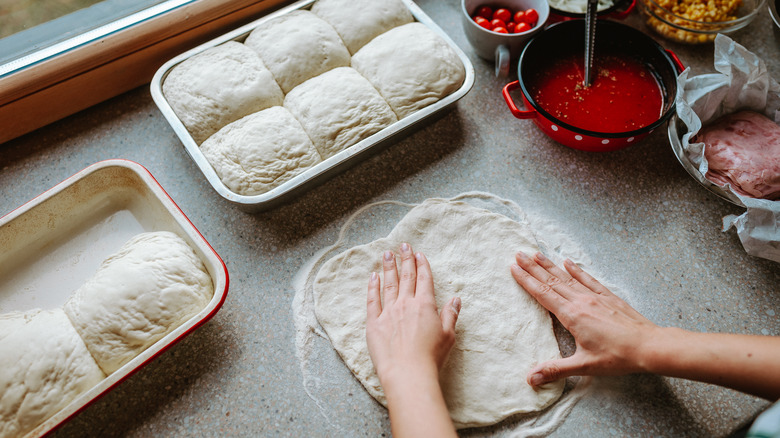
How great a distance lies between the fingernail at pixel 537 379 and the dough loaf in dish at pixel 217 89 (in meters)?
0.89

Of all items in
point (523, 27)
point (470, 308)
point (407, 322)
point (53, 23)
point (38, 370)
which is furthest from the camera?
point (523, 27)

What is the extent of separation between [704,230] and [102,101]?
5.46 feet

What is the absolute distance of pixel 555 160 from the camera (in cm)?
129

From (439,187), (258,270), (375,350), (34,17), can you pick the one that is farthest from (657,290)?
(34,17)

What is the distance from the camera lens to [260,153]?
1.08m

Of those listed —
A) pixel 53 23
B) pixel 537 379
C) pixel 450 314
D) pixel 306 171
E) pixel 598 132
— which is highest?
pixel 53 23

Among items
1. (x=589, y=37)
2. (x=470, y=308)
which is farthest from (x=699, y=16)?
(x=470, y=308)

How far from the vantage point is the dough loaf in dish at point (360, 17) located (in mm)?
1266

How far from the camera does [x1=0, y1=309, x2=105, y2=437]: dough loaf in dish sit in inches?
32.7

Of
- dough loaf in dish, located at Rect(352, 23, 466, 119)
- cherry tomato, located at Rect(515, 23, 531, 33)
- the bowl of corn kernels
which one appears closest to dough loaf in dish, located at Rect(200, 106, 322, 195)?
dough loaf in dish, located at Rect(352, 23, 466, 119)

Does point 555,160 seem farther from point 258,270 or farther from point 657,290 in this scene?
point 258,270

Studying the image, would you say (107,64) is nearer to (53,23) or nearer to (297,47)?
(53,23)

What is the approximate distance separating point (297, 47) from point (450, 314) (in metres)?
0.77

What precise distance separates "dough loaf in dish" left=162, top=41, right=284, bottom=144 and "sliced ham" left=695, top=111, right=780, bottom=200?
1.10 metres
